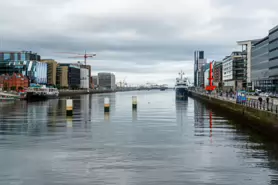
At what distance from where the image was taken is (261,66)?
139750 millimetres

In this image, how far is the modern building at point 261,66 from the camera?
13162 cm

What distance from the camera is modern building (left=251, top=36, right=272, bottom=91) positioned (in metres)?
132

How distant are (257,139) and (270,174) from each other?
492 inches

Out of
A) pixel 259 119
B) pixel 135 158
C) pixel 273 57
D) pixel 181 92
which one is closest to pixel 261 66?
pixel 273 57

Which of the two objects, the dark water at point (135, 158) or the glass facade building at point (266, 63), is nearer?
the dark water at point (135, 158)

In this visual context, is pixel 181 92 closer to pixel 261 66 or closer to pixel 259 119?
pixel 261 66

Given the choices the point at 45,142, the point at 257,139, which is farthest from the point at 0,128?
the point at 257,139

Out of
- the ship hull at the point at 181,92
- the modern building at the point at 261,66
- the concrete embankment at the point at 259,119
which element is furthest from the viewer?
the ship hull at the point at 181,92

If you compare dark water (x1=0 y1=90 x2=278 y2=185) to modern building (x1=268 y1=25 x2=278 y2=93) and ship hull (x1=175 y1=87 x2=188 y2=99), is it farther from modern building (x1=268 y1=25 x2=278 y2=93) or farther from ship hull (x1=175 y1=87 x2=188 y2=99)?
ship hull (x1=175 y1=87 x2=188 y2=99)

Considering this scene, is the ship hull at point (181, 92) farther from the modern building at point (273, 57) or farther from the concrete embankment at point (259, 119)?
the concrete embankment at point (259, 119)

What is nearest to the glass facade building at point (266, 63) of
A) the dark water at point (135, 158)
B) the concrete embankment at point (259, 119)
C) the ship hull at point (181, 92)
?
the ship hull at point (181, 92)

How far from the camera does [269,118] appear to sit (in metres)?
32.2

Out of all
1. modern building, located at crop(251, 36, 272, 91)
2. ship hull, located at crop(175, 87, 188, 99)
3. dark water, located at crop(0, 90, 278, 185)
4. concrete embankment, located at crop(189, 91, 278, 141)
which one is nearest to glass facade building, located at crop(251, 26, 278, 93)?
modern building, located at crop(251, 36, 272, 91)

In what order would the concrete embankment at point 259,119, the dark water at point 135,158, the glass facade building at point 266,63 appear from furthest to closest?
1. the glass facade building at point 266,63
2. the concrete embankment at point 259,119
3. the dark water at point 135,158
